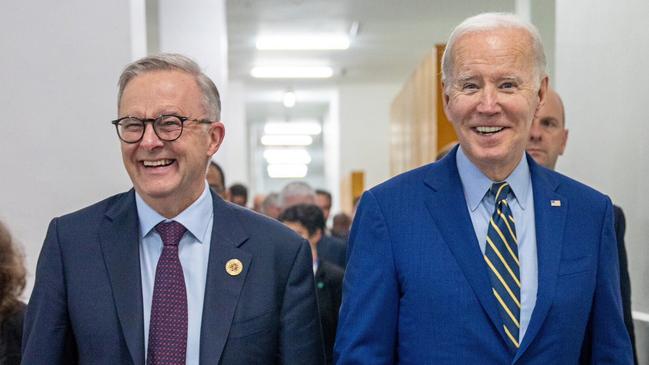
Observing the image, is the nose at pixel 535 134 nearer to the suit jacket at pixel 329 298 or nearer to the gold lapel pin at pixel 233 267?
the suit jacket at pixel 329 298

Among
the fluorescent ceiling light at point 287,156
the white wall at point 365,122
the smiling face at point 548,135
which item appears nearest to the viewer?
the smiling face at point 548,135

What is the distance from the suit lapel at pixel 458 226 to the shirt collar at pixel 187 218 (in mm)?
571

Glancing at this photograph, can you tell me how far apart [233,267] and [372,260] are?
35 cm

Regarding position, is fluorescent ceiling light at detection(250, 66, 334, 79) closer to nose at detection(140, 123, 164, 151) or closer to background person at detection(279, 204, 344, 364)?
background person at detection(279, 204, 344, 364)

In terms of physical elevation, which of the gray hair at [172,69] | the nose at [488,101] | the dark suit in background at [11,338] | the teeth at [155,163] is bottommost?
the dark suit in background at [11,338]

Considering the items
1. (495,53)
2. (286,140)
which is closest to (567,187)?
(495,53)

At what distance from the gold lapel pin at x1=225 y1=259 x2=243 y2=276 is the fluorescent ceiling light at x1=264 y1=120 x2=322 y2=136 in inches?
796

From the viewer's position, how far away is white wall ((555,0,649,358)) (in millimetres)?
3795

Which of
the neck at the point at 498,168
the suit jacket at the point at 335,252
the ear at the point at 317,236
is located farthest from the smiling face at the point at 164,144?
the suit jacket at the point at 335,252

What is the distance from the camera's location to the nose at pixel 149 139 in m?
2.24

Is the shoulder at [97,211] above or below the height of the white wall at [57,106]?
below

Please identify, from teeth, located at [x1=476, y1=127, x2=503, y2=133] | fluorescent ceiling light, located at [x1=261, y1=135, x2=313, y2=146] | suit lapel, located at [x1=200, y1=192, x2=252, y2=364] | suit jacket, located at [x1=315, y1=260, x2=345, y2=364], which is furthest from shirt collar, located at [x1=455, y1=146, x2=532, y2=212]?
fluorescent ceiling light, located at [x1=261, y1=135, x2=313, y2=146]

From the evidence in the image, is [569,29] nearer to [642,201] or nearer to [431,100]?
[642,201]

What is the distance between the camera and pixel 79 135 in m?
3.76
